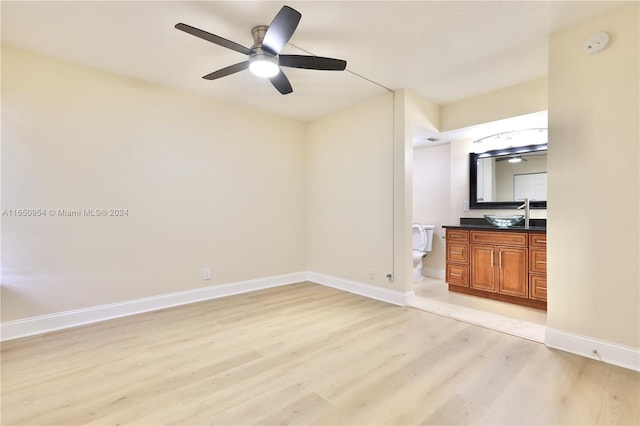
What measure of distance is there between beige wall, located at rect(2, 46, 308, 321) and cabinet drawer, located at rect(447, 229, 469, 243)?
7.59ft

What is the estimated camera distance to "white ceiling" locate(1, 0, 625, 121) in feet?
6.60

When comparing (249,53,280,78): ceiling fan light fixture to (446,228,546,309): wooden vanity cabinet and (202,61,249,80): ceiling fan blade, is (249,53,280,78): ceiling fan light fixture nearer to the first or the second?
(202,61,249,80): ceiling fan blade

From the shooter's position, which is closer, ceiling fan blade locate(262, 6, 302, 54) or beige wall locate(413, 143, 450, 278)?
ceiling fan blade locate(262, 6, 302, 54)

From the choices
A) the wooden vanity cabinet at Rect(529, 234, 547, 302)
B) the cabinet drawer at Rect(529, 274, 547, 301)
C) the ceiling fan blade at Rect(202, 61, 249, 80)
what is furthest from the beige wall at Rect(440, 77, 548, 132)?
the ceiling fan blade at Rect(202, 61, 249, 80)

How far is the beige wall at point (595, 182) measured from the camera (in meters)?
1.97

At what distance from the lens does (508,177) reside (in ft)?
12.7

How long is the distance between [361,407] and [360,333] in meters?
0.98

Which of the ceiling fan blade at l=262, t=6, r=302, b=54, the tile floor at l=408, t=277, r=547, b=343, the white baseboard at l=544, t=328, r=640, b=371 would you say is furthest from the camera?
the tile floor at l=408, t=277, r=547, b=343

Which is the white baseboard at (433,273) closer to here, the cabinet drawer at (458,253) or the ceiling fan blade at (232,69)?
the cabinet drawer at (458,253)

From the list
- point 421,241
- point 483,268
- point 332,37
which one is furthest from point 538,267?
point 332,37

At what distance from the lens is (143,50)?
2.52 m

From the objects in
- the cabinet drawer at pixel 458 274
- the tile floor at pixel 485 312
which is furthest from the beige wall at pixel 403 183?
the cabinet drawer at pixel 458 274

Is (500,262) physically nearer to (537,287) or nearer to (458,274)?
(537,287)

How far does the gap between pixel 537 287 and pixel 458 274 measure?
2.77ft
